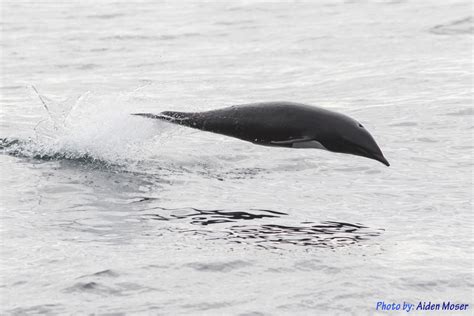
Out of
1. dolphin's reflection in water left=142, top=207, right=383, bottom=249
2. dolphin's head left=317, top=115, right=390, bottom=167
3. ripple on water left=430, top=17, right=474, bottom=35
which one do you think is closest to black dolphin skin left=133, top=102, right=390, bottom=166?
dolphin's head left=317, top=115, right=390, bottom=167

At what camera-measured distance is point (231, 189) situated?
10914 millimetres

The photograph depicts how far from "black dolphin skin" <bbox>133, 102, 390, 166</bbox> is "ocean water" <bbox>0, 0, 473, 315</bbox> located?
56 cm

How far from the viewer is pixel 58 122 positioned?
514 inches

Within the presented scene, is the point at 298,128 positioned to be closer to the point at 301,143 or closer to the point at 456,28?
the point at 301,143

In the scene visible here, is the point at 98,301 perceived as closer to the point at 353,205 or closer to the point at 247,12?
the point at 353,205

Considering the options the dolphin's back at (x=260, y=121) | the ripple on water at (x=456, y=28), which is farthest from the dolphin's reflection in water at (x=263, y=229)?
the ripple on water at (x=456, y=28)

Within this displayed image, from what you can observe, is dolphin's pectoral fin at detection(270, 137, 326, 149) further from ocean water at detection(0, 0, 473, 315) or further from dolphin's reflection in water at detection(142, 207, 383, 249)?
dolphin's reflection in water at detection(142, 207, 383, 249)

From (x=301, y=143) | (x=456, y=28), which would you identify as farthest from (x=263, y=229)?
(x=456, y=28)

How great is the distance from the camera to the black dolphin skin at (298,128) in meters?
10.5

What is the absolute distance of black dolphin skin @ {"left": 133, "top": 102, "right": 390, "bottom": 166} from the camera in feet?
34.3

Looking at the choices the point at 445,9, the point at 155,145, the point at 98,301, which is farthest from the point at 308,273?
the point at 445,9

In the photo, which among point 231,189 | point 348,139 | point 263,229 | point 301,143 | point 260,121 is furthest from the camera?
point 231,189

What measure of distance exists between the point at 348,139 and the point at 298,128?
541 millimetres

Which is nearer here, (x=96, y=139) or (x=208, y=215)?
(x=208, y=215)
